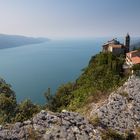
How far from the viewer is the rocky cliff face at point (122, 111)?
11.7 meters

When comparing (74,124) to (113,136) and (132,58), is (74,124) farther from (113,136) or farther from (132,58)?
(132,58)

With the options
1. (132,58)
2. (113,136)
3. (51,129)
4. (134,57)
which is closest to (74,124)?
(51,129)

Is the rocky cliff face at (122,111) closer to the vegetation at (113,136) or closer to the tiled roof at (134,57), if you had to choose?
the vegetation at (113,136)

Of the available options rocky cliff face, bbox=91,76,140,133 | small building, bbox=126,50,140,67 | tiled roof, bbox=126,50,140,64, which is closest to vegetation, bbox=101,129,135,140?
rocky cliff face, bbox=91,76,140,133

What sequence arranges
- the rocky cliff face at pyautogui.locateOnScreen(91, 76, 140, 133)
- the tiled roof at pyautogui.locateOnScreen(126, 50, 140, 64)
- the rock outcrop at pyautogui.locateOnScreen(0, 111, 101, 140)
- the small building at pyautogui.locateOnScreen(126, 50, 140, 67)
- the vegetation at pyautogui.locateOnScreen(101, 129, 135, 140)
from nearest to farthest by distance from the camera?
1. the rock outcrop at pyautogui.locateOnScreen(0, 111, 101, 140)
2. the vegetation at pyautogui.locateOnScreen(101, 129, 135, 140)
3. the rocky cliff face at pyautogui.locateOnScreen(91, 76, 140, 133)
4. the tiled roof at pyautogui.locateOnScreen(126, 50, 140, 64)
5. the small building at pyautogui.locateOnScreen(126, 50, 140, 67)

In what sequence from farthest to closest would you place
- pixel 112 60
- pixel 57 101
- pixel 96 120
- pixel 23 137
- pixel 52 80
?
pixel 52 80 → pixel 57 101 → pixel 112 60 → pixel 96 120 → pixel 23 137

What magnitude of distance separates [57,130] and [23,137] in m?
1.35

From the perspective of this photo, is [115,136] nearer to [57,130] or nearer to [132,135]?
[132,135]

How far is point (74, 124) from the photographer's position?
1078 cm

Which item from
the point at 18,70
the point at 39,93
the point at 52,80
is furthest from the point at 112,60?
the point at 18,70

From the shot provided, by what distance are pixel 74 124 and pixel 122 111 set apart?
3345 mm

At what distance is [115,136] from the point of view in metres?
10.4

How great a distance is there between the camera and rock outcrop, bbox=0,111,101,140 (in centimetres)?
970

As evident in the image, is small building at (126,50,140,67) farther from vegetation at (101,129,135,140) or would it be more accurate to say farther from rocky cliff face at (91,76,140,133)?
vegetation at (101,129,135,140)
